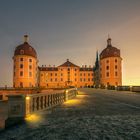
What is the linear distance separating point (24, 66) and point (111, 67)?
39.0 m

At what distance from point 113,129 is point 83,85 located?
95709 mm

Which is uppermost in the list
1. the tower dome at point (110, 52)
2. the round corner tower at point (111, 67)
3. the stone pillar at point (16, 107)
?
the tower dome at point (110, 52)

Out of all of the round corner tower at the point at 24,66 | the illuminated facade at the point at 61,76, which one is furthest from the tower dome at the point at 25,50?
the illuminated facade at the point at 61,76

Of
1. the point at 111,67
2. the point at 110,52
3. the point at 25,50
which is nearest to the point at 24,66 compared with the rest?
the point at 25,50

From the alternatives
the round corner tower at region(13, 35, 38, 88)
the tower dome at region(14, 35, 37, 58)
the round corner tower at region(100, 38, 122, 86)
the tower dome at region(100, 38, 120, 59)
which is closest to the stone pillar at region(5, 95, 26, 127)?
the round corner tower at region(13, 35, 38, 88)

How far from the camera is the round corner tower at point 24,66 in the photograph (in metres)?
62.9

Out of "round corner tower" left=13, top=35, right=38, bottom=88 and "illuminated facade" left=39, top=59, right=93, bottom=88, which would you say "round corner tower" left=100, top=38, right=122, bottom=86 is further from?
"round corner tower" left=13, top=35, right=38, bottom=88

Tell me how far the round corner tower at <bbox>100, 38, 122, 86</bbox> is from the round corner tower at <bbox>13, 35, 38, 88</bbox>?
33.2 meters

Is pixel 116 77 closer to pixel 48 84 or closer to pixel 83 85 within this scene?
pixel 83 85

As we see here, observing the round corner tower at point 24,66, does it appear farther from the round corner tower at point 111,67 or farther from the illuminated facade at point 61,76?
the round corner tower at point 111,67

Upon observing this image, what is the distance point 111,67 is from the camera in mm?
69500

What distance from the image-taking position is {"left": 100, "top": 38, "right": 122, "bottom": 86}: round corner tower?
68250 mm

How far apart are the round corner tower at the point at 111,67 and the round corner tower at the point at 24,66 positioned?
33.2m

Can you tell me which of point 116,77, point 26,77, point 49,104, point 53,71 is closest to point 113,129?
point 49,104
